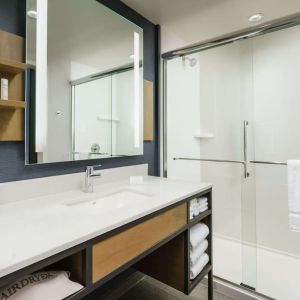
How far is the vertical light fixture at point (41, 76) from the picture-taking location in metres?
1.24

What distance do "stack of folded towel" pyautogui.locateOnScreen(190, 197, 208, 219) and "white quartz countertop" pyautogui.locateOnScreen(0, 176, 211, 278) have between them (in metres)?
0.08

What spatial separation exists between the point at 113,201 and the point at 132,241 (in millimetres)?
427

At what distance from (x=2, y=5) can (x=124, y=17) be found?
0.89 metres

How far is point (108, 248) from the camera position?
87 cm

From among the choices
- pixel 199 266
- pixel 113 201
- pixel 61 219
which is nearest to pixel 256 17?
pixel 113 201

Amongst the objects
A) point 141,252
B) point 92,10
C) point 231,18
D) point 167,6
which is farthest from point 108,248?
point 231,18

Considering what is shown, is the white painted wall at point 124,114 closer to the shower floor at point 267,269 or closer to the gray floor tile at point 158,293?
the gray floor tile at point 158,293

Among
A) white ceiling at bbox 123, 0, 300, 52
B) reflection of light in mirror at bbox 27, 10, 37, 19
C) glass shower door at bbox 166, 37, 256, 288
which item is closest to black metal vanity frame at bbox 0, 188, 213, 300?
glass shower door at bbox 166, 37, 256, 288

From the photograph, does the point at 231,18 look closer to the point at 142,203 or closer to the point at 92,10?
the point at 92,10

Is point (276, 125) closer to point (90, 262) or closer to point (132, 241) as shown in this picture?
point (132, 241)

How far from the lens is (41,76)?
125 cm

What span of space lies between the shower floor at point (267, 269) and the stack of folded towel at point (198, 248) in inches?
18.0

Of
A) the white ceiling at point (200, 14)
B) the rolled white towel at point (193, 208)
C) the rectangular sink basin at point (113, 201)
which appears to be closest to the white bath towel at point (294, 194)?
the rolled white towel at point (193, 208)

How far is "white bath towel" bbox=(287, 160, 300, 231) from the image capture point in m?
1.50
